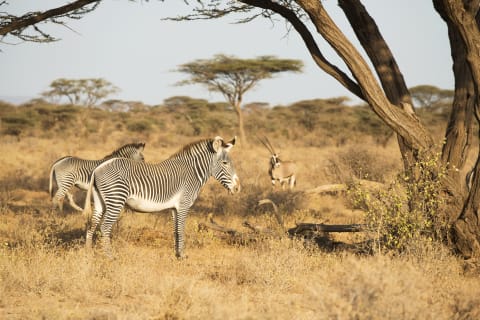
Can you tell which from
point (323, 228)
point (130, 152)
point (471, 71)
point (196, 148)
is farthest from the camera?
point (130, 152)

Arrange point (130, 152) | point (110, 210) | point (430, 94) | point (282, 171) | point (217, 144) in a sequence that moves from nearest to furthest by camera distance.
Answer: point (110, 210) < point (217, 144) < point (130, 152) < point (282, 171) < point (430, 94)

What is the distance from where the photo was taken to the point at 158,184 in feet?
22.7

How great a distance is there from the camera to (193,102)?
44.4 m

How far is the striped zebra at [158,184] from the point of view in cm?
656

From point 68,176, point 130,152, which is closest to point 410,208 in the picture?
point 130,152

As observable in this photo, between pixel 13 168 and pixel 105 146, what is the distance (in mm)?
8354

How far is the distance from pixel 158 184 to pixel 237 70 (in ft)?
74.1

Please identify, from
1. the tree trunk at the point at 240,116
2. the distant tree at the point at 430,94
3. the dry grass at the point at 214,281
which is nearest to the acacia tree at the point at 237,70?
the tree trunk at the point at 240,116

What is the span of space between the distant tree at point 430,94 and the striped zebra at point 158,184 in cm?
3442

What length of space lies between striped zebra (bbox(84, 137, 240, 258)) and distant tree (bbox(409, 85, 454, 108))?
34.4 metres

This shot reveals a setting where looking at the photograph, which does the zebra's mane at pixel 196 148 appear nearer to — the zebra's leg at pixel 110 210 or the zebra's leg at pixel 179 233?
the zebra's leg at pixel 179 233

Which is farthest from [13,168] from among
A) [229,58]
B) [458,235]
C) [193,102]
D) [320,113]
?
[193,102]

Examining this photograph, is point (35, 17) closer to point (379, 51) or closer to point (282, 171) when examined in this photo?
point (379, 51)

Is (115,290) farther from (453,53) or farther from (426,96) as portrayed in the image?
(426,96)
